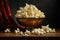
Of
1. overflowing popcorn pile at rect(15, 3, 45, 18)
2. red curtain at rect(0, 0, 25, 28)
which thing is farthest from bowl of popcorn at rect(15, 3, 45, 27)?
red curtain at rect(0, 0, 25, 28)

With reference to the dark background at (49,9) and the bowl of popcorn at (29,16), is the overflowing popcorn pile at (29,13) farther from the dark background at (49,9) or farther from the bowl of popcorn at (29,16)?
the dark background at (49,9)

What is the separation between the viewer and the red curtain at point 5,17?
1.49 m

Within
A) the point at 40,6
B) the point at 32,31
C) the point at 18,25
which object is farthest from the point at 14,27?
the point at 40,6

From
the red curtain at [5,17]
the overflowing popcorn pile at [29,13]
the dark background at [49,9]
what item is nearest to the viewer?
the overflowing popcorn pile at [29,13]

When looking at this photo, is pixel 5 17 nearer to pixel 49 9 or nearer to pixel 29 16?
pixel 29 16

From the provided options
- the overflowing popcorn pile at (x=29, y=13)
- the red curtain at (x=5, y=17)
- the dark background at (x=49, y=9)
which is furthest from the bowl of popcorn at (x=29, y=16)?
the dark background at (x=49, y=9)

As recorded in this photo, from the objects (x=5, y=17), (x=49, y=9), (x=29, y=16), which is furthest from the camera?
(x=49, y=9)

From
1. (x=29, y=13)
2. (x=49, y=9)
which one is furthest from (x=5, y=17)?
(x=49, y=9)

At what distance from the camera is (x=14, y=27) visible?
58.7 inches

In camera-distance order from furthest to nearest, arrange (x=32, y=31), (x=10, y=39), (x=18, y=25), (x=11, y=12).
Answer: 1. (x=11, y=12)
2. (x=18, y=25)
3. (x=32, y=31)
4. (x=10, y=39)

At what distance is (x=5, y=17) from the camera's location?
4.89 feet

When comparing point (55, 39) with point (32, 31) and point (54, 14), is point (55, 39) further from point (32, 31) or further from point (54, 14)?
point (54, 14)

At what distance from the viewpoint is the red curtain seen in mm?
1491

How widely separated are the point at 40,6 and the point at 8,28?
33 cm
